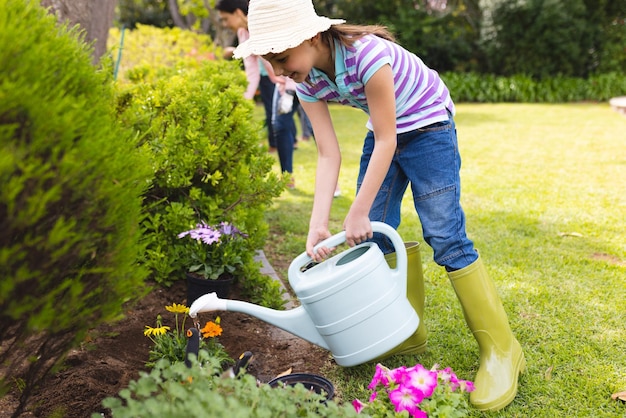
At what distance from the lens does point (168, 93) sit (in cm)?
342

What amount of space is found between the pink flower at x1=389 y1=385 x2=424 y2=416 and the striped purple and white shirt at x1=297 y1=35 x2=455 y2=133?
924mm

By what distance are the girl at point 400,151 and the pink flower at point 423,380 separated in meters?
0.40

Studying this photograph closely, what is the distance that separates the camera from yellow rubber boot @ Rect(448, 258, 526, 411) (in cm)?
236

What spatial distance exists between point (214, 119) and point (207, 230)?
0.61m

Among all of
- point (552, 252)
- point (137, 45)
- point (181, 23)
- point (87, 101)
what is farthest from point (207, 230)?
point (181, 23)

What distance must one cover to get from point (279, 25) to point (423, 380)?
1180mm

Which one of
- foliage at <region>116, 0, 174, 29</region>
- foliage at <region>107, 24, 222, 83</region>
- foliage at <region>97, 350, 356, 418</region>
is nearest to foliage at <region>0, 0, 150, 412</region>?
foliage at <region>97, 350, 356, 418</region>

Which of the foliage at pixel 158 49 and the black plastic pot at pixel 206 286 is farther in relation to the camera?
the foliage at pixel 158 49

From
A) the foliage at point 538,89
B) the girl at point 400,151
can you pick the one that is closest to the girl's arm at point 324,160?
the girl at point 400,151

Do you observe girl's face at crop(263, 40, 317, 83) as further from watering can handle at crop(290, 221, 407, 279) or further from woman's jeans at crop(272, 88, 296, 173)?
woman's jeans at crop(272, 88, 296, 173)

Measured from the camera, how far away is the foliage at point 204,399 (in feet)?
4.48

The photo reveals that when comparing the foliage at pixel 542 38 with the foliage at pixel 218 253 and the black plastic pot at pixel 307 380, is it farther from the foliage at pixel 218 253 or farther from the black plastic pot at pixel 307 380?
the black plastic pot at pixel 307 380

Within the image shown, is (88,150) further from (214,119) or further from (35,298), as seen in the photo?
(214,119)

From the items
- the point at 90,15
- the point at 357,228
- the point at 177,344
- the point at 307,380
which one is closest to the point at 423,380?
the point at 307,380
